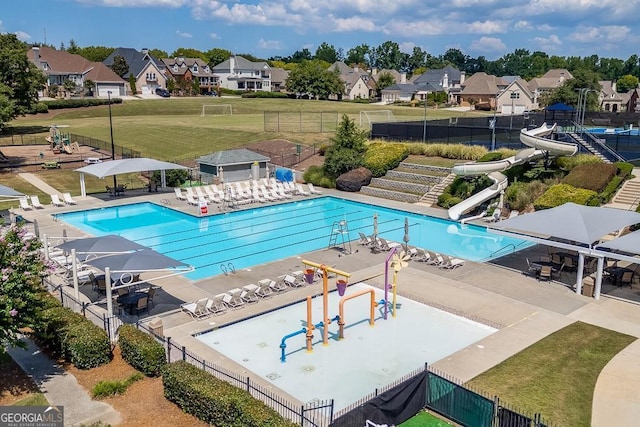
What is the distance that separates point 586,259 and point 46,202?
1140 inches

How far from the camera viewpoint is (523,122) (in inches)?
1877

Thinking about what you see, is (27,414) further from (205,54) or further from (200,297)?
(205,54)

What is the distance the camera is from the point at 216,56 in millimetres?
136000

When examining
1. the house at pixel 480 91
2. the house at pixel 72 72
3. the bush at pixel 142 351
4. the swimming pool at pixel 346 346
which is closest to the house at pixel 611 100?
the house at pixel 480 91

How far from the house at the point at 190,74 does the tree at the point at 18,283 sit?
96.2m

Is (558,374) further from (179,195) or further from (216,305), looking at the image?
(179,195)

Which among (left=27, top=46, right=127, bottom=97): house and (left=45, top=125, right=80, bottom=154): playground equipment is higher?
(left=27, top=46, right=127, bottom=97): house

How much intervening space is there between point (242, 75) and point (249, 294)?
107527mm

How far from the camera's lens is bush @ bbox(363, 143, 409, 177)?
37.4 metres

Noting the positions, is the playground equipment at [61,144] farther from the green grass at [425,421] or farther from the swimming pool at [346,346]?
the green grass at [425,421]

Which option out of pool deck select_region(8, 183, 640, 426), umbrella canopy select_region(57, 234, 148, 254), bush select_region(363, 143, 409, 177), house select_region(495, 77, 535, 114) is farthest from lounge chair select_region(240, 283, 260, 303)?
house select_region(495, 77, 535, 114)

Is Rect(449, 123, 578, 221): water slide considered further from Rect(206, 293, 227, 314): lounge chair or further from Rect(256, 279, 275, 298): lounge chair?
Rect(206, 293, 227, 314): lounge chair

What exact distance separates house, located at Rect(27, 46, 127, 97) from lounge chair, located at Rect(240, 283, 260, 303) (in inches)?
3204

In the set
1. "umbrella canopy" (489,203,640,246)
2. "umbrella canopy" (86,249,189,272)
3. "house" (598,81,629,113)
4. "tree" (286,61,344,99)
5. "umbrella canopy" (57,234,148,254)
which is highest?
A: "tree" (286,61,344,99)
